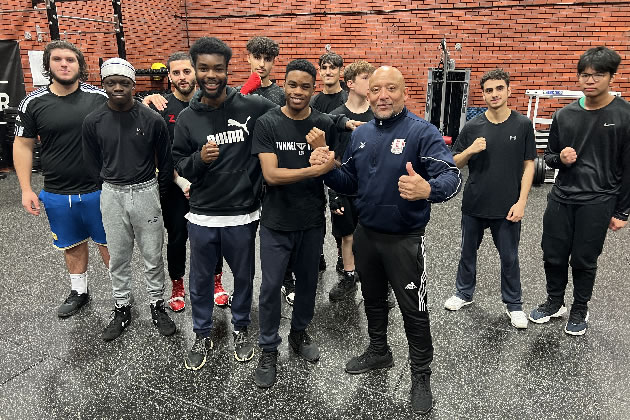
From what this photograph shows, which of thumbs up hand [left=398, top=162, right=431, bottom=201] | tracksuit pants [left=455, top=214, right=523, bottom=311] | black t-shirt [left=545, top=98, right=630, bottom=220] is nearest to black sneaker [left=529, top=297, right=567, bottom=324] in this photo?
tracksuit pants [left=455, top=214, right=523, bottom=311]

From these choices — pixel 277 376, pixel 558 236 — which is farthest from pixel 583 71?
pixel 277 376

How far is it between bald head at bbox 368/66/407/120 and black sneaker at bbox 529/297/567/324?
1.83 metres

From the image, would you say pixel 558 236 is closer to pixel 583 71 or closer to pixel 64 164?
pixel 583 71

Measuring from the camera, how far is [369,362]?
7.89ft

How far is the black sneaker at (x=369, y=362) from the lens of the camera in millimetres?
2393

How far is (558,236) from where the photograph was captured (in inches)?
107

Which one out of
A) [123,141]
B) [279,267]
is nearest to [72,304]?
[123,141]

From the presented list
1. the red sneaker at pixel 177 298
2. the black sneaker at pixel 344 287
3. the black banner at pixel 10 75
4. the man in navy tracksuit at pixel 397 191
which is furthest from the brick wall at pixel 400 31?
the man in navy tracksuit at pixel 397 191

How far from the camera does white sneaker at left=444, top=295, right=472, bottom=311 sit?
9.98 feet

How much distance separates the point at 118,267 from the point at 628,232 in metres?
4.96

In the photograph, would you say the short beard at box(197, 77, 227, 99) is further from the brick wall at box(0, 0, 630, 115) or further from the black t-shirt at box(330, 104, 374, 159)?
the brick wall at box(0, 0, 630, 115)

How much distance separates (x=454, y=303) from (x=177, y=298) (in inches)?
76.8

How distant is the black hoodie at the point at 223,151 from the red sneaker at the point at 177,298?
3.35ft

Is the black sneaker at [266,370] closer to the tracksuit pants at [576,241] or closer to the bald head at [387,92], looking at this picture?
the bald head at [387,92]
